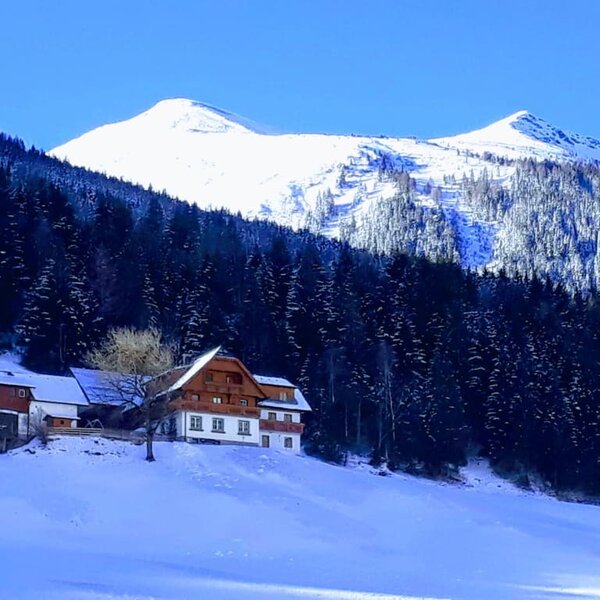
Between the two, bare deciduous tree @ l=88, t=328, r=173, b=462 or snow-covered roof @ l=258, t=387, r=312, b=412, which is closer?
bare deciduous tree @ l=88, t=328, r=173, b=462

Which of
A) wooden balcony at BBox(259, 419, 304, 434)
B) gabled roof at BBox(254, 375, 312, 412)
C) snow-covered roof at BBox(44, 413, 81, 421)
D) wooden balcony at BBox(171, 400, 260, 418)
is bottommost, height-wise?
wooden balcony at BBox(259, 419, 304, 434)

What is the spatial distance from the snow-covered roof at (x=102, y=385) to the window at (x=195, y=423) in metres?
4.43

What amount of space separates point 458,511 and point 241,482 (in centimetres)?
1234

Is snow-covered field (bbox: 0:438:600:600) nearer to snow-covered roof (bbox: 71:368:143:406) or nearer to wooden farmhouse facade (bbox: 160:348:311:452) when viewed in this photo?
wooden farmhouse facade (bbox: 160:348:311:452)

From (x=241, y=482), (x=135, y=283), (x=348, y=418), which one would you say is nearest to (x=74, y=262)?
(x=135, y=283)

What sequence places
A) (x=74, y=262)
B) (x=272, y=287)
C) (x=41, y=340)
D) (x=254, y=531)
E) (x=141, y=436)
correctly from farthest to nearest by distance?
1. (x=272, y=287)
2. (x=74, y=262)
3. (x=41, y=340)
4. (x=141, y=436)
5. (x=254, y=531)

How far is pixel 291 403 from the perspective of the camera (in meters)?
83.4

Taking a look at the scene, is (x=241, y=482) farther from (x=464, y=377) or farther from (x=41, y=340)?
(x=464, y=377)

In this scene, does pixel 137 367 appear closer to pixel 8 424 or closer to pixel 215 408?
pixel 215 408

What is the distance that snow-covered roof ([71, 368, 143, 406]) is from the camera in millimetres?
77688

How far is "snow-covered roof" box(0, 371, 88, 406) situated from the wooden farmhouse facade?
6.42 m

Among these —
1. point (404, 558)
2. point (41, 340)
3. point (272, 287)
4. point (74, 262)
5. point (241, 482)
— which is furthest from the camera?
point (272, 287)

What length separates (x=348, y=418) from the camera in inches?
3743

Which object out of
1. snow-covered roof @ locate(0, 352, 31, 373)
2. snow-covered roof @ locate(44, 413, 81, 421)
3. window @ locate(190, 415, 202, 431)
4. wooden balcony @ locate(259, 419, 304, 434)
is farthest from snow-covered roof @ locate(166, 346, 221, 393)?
snow-covered roof @ locate(0, 352, 31, 373)
